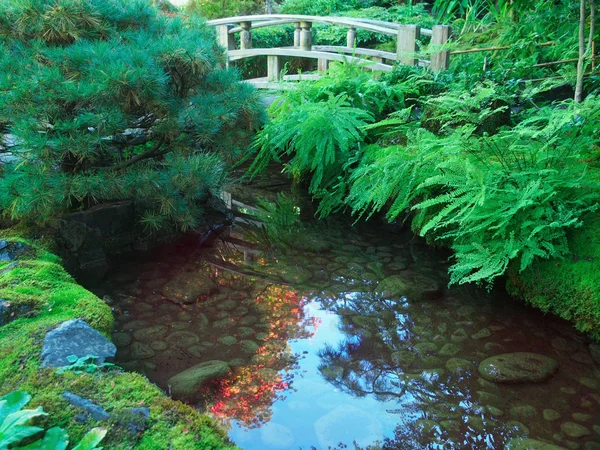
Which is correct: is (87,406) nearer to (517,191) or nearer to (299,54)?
(517,191)

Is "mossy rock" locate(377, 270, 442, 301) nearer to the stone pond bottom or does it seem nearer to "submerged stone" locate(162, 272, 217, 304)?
the stone pond bottom

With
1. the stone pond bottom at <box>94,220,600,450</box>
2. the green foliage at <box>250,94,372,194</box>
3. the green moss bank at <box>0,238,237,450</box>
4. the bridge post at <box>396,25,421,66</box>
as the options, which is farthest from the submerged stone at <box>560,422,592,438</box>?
the bridge post at <box>396,25,421,66</box>

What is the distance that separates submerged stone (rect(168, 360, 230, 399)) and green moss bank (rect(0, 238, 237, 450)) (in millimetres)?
529

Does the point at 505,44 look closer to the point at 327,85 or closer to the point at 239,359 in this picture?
the point at 327,85

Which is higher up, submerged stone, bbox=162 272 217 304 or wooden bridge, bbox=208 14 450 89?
wooden bridge, bbox=208 14 450 89

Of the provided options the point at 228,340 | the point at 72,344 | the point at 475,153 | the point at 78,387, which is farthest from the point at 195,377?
the point at 475,153

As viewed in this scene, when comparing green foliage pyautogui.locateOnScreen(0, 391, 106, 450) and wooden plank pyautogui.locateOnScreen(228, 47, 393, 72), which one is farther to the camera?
wooden plank pyautogui.locateOnScreen(228, 47, 393, 72)

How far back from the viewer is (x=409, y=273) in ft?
15.4

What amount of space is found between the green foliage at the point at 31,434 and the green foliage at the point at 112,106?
238cm

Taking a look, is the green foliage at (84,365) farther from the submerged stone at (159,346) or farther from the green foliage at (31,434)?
the submerged stone at (159,346)

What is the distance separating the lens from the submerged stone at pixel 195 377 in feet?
10.1

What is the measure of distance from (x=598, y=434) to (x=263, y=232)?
384cm

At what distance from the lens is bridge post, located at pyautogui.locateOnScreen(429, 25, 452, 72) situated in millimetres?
6500

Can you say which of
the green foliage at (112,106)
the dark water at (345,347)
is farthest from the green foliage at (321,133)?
the dark water at (345,347)
